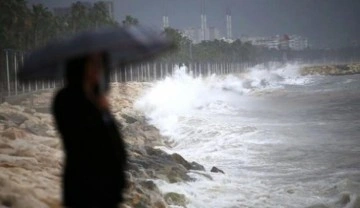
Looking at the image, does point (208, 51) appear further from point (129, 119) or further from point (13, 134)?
point (13, 134)

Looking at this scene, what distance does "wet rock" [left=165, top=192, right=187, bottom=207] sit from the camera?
Answer: 11413 mm

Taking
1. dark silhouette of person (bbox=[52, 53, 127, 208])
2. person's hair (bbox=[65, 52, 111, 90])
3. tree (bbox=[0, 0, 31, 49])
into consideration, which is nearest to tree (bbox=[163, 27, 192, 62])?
tree (bbox=[0, 0, 31, 49])

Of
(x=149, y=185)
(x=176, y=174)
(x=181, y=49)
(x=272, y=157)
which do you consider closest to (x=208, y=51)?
(x=181, y=49)

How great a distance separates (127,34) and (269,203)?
9.24 metres

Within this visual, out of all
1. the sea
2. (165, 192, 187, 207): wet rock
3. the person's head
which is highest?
the person's head

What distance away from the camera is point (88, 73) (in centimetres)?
319

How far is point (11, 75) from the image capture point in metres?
41.5

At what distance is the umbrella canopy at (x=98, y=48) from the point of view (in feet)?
10.6

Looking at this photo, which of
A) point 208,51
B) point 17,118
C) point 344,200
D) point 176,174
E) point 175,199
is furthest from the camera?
point 208,51

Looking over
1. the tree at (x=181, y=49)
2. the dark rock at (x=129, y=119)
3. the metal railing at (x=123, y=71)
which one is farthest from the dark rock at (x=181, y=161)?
the tree at (x=181, y=49)

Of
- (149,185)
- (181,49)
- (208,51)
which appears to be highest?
(208,51)

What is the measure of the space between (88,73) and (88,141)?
1.52 ft

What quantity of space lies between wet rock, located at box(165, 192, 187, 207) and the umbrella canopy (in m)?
8.08

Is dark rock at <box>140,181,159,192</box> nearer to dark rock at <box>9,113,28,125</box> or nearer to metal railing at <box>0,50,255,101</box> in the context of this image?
metal railing at <box>0,50,255,101</box>
